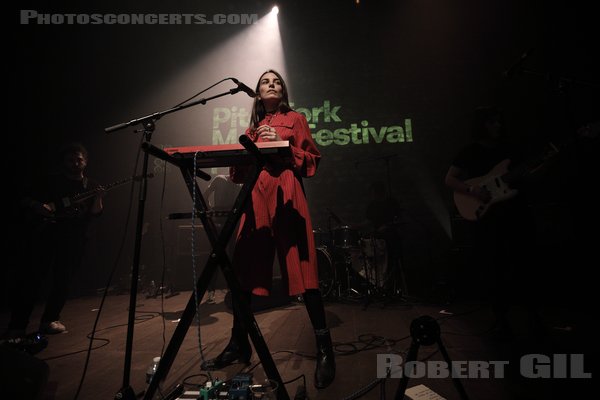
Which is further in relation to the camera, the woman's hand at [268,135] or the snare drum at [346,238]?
the snare drum at [346,238]

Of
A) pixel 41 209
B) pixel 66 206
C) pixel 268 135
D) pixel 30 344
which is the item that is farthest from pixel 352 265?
pixel 41 209

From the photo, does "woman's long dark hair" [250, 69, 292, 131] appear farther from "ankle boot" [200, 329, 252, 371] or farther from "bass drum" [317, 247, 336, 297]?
"bass drum" [317, 247, 336, 297]

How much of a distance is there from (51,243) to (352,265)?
4025 mm

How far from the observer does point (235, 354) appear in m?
1.99

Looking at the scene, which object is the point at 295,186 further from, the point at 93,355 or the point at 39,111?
the point at 39,111

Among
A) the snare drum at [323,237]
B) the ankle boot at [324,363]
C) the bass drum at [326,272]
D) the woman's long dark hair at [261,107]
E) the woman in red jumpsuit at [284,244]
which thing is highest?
the woman's long dark hair at [261,107]

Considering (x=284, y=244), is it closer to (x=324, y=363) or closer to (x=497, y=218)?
(x=324, y=363)

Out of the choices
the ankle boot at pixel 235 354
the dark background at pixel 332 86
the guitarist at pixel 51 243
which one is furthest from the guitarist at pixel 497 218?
the guitarist at pixel 51 243

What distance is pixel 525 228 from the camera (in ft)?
8.77

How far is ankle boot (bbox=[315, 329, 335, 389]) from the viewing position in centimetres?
168

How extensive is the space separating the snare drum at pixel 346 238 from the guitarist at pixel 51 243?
3.47m

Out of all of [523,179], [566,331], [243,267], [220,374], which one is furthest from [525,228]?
[220,374]

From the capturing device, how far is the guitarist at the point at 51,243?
307 cm

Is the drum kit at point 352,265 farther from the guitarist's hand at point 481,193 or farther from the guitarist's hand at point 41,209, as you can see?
the guitarist's hand at point 41,209
